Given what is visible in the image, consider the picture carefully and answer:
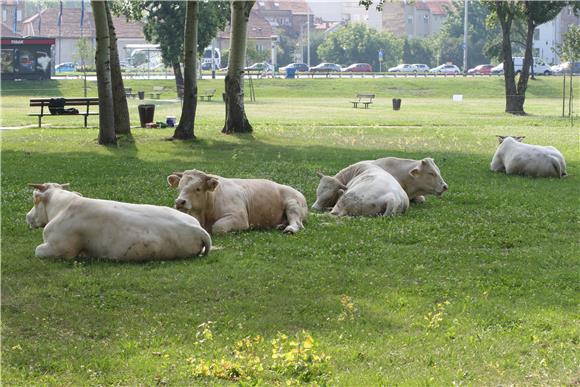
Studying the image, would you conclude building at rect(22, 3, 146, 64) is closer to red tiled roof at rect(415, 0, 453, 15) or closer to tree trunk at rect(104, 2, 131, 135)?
red tiled roof at rect(415, 0, 453, 15)

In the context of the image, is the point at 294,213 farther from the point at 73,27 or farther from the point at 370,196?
the point at 73,27

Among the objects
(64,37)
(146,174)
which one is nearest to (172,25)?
(146,174)

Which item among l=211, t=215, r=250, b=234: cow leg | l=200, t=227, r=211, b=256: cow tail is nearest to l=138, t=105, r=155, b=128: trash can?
l=211, t=215, r=250, b=234: cow leg

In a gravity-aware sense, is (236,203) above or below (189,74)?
below

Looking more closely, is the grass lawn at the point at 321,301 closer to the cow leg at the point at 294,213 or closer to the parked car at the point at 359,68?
the cow leg at the point at 294,213

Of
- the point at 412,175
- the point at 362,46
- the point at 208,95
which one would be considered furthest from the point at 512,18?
the point at 362,46

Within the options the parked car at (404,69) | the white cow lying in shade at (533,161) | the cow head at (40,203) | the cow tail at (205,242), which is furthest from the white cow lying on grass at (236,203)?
the parked car at (404,69)

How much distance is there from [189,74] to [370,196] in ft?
48.6

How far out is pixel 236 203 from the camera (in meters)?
14.1

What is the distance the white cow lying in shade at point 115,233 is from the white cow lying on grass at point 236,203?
4.88ft

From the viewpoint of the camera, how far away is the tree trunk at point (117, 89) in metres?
29.5

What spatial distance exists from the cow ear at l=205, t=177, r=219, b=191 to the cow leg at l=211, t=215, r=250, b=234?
486 mm

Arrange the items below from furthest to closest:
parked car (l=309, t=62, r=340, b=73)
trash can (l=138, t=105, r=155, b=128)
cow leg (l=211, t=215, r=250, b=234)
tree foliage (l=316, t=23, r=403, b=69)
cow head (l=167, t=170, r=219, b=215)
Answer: tree foliage (l=316, t=23, r=403, b=69) → parked car (l=309, t=62, r=340, b=73) → trash can (l=138, t=105, r=155, b=128) → cow leg (l=211, t=215, r=250, b=234) → cow head (l=167, t=170, r=219, b=215)

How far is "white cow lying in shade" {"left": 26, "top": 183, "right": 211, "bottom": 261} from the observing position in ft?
38.2
